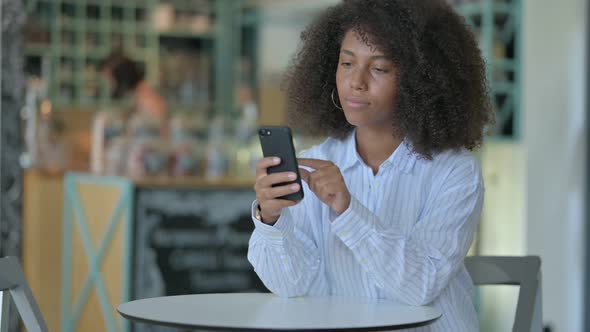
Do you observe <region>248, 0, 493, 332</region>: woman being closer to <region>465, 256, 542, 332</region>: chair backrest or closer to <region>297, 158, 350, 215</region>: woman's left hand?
<region>297, 158, 350, 215</region>: woman's left hand

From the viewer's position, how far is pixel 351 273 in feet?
7.37

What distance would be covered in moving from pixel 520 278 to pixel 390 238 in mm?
587

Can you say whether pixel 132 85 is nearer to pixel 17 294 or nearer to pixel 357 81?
pixel 17 294

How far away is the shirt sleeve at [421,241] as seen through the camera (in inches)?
78.7

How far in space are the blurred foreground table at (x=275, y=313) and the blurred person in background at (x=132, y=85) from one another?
13.0 ft

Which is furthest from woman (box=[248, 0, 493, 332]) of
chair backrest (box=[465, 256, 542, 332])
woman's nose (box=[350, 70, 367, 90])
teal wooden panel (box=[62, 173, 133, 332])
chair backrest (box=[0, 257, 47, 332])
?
teal wooden panel (box=[62, 173, 133, 332])

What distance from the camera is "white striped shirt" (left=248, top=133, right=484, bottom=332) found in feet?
6.64

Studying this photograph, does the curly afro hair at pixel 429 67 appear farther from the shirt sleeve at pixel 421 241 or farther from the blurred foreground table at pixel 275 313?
the blurred foreground table at pixel 275 313

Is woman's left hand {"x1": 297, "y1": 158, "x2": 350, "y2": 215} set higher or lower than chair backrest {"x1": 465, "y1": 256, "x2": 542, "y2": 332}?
higher

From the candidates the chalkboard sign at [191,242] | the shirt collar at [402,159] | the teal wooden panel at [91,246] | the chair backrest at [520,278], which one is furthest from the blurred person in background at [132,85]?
the shirt collar at [402,159]

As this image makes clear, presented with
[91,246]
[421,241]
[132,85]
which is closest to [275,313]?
[421,241]

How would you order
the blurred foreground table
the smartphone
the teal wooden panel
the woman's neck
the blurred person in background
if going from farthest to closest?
the blurred person in background, the teal wooden panel, the woman's neck, the smartphone, the blurred foreground table

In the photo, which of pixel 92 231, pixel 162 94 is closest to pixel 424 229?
pixel 92 231

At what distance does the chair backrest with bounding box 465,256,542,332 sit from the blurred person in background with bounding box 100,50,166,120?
372 centimetres
